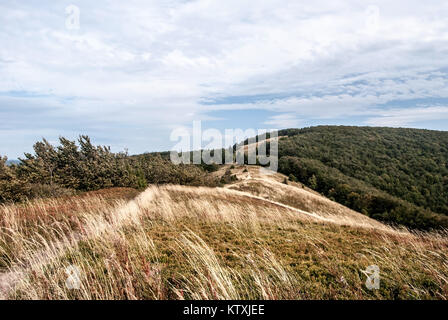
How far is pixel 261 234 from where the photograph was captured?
8.46 meters

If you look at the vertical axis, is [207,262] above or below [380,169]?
above

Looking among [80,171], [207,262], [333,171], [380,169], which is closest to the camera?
[207,262]

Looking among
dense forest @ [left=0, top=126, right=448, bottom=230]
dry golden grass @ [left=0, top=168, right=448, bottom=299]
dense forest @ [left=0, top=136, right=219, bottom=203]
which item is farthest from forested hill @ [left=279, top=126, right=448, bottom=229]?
dry golden grass @ [left=0, top=168, right=448, bottom=299]

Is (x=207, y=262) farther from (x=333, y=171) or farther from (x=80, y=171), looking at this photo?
(x=333, y=171)

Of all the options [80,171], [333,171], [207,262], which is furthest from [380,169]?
[207,262]

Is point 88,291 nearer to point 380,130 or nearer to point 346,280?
point 346,280

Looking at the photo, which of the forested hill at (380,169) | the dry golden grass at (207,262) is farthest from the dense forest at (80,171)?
the forested hill at (380,169)

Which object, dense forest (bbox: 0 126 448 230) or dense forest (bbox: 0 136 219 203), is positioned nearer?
→ dense forest (bbox: 0 136 219 203)

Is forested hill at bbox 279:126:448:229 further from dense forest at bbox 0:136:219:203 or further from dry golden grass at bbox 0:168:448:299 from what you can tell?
dry golden grass at bbox 0:168:448:299

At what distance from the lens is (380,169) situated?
102625mm

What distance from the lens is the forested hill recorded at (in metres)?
55.5

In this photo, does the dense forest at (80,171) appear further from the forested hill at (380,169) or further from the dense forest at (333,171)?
the forested hill at (380,169)

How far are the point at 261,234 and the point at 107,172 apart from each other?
2375 cm
